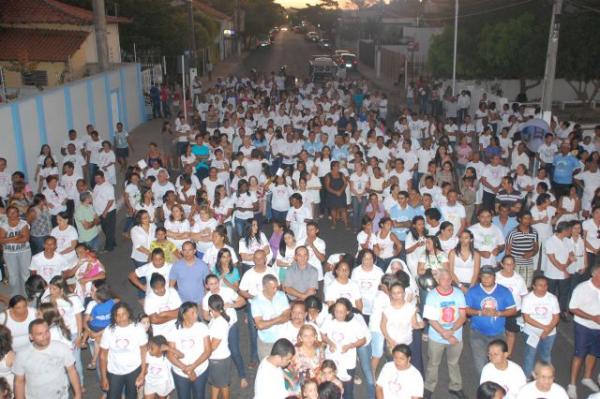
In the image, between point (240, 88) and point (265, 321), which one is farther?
point (240, 88)

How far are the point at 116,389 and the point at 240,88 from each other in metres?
19.8

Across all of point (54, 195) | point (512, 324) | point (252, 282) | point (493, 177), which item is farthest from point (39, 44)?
point (512, 324)

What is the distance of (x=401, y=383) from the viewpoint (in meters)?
6.01

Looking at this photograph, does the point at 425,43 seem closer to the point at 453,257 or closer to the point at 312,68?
the point at 312,68

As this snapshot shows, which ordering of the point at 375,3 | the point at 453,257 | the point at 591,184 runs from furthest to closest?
the point at 375,3, the point at 591,184, the point at 453,257

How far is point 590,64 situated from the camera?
25.7 metres

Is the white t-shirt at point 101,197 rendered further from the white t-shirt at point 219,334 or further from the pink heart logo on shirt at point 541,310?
the pink heart logo on shirt at point 541,310

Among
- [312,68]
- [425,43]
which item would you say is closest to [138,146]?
[312,68]

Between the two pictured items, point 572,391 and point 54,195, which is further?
point 54,195

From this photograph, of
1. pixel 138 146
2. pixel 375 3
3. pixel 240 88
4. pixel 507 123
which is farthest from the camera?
pixel 375 3

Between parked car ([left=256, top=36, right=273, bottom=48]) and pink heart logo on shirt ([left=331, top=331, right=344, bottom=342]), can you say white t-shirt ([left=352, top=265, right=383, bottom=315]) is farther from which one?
parked car ([left=256, top=36, right=273, bottom=48])

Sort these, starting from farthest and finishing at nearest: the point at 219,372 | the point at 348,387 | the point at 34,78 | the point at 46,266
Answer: the point at 34,78, the point at 46,266, the point at 348,387, the point at 219,372

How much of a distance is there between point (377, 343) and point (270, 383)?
193 cm

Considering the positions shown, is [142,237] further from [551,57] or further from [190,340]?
[551,57]
